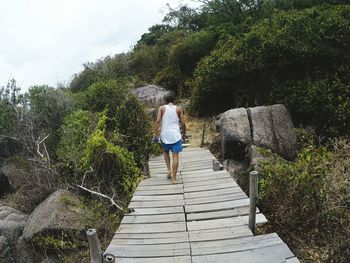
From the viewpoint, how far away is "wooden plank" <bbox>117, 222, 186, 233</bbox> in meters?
5.33

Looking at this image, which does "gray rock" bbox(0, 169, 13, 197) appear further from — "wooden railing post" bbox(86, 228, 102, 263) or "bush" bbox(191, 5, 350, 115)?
"wooden railing post" bbox(86, 228, 102, 263)

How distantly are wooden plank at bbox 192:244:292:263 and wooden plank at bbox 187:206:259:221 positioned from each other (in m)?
1.22

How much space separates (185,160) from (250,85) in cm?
552

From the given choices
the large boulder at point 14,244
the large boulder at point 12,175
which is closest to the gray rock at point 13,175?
the large boulder at point 12,175

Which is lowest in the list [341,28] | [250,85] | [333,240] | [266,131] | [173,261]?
[333,240]

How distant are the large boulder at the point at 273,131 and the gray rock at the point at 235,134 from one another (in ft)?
0.66

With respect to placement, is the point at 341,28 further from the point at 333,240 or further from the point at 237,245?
the point at 237,245

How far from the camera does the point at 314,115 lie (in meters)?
11.4

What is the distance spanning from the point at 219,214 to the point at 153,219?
3.45ft

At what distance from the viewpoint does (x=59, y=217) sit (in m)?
7.82

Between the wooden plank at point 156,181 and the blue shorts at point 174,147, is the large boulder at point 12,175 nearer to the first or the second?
the wooden plank at point 156,181

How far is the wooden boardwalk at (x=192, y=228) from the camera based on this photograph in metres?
4.49

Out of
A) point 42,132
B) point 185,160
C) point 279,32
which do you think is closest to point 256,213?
point 185,160

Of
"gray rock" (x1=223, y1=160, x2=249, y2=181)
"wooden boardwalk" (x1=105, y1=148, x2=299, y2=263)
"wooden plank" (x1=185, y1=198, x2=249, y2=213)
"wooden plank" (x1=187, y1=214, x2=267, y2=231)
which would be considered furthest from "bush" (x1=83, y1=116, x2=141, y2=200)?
"wooden plank" (x1=187, y1=214, x2=267, y2=231)
